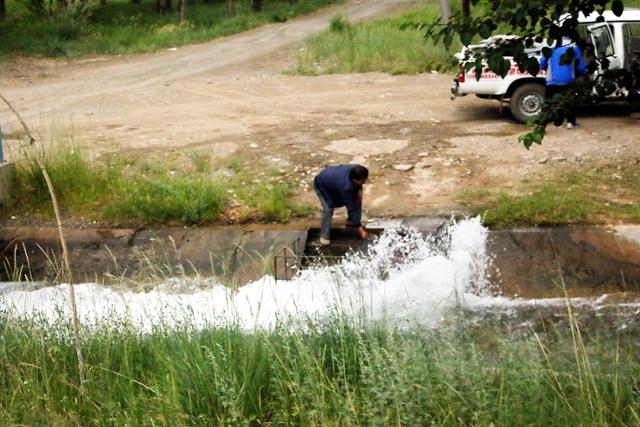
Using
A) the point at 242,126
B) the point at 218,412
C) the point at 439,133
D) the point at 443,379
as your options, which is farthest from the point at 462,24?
the point at 242,126

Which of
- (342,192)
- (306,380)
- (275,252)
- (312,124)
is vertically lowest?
(275,252)

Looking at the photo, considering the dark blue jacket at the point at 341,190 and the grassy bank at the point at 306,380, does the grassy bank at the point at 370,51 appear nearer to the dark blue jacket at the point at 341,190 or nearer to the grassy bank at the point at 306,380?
the dark blue jacket at the point at 341,190

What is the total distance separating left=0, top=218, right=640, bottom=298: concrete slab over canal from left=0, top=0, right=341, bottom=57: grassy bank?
14303 mm

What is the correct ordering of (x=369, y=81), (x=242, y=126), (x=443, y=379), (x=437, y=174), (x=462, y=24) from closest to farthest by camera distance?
(x=443, y=379), (x=462, y=24), (x=437, y=174), (x=242, y=126), (x=369, y=81)

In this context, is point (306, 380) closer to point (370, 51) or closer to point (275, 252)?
point (275, 252)

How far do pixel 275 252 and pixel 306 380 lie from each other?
6.02 m

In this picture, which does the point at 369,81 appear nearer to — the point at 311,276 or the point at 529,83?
the point at 529,83

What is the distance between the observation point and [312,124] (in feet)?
50.7

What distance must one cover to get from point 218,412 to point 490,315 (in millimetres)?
4468

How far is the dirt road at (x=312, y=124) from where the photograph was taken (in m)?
12.7

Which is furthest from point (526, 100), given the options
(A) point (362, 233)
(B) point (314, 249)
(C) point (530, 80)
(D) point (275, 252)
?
(D) point (275, 252)

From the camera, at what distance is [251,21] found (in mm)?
30422

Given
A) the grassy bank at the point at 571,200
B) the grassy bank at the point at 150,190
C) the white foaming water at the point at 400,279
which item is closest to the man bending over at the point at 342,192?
the white foaming water at the point at 400,279

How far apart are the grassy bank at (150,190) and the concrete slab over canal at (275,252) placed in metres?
0.33
